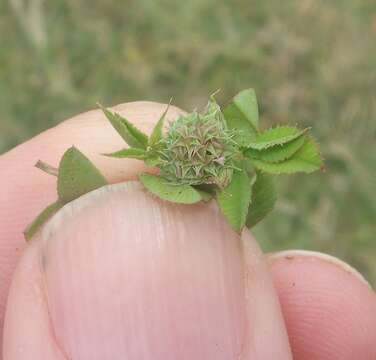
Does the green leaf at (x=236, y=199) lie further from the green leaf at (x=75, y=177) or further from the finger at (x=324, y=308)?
the finger at (x=324, y=308)

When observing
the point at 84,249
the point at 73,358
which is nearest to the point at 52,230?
the point at 84,249

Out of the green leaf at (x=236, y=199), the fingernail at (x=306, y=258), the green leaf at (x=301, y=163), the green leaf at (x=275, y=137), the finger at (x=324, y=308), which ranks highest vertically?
the green leaf at (x=275, y=137)

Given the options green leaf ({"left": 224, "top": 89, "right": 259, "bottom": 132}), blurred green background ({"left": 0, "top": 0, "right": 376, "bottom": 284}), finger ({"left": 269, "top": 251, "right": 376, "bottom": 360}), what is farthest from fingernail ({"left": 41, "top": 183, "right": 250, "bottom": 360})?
blurred green background ({"left": 0, "top": 0, "right": 376, "bottom": 284})

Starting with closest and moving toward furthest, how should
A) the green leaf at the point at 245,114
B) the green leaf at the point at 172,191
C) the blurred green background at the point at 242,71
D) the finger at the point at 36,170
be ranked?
1. the green leaf at the point at 172,191
2. the green leaf at the point at 245,114
3. the finger at the point at 36,170
4. the blurred green background at the point at 242,71

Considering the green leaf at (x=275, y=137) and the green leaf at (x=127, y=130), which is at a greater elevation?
the green leaf at (x=127, y=130)

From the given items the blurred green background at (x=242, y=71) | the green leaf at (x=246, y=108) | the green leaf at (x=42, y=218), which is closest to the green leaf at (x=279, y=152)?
the green leaf at (x=246, y=108)

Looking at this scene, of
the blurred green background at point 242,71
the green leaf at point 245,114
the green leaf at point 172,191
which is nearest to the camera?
the green leaf at point 172,191

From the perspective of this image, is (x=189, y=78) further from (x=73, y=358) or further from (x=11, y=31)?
(x=73, y=358)

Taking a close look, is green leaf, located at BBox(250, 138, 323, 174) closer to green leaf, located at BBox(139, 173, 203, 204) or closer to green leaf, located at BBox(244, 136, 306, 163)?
green leaf, located at BBox(244, 136, 306, 163)
